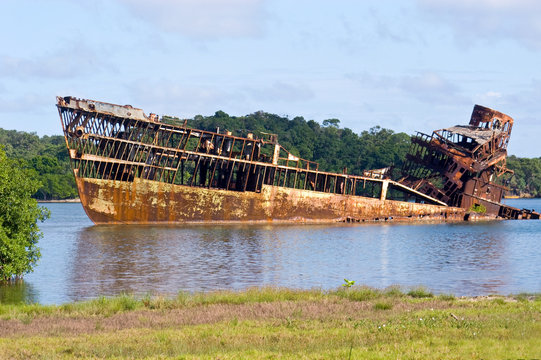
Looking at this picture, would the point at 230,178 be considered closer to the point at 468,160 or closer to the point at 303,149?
the point at 468,160

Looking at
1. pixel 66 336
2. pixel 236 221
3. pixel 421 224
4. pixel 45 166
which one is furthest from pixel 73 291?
pixel 45 166

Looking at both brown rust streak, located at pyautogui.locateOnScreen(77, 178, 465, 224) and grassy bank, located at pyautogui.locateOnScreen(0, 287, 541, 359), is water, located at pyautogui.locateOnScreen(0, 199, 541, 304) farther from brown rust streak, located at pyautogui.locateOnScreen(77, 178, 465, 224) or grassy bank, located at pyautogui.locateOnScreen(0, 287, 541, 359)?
grassy bank, located at pyautogui.locateOnScreen(0, 287, 541, 359)

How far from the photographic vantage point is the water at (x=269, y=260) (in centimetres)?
2617

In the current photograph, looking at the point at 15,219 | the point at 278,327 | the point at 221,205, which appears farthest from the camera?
the point at 221,205

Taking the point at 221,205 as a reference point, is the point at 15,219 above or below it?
below

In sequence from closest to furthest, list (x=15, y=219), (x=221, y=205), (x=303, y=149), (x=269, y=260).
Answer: (x=15, y=219) < (x=269, y=260) < (x=221, y=205) < (x=303, y=149)

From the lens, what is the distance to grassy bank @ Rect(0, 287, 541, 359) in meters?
12.8

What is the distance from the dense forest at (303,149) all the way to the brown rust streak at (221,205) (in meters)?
51.5

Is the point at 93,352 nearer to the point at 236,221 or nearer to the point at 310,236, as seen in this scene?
the point at 310,236

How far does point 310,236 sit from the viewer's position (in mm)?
46656

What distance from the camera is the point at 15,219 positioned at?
Result: 82.2ft

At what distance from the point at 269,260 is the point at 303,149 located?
87.6 meters

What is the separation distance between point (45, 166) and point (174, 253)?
74548 mm

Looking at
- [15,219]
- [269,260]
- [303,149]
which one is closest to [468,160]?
[269,260]
